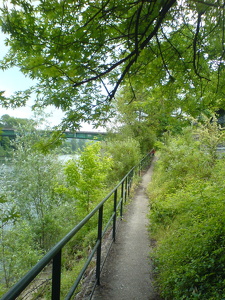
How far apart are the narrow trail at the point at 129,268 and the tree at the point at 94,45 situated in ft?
8.39

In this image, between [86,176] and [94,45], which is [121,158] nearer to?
[86,176]

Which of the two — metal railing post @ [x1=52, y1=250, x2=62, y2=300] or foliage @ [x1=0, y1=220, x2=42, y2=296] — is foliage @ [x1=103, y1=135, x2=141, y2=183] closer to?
foliage @ [x1=0, y1=220, x2=42, y2=296]

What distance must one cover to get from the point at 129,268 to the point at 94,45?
12.2 feet

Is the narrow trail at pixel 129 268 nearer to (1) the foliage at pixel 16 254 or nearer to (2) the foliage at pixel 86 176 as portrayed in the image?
(2) the foliage at pixel 86 176

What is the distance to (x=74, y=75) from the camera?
116 inches

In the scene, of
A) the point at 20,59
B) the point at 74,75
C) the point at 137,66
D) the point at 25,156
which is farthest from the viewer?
the point at 25,156

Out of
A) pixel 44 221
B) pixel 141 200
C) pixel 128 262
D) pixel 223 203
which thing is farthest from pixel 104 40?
pixel 44 221

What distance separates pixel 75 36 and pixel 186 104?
8.53 feet

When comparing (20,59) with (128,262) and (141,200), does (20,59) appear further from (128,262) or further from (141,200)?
(141,200)

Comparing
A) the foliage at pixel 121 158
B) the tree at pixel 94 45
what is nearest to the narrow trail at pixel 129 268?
the tree at pixel 94 45

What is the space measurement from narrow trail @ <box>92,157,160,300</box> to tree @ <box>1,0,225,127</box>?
2.56 metres

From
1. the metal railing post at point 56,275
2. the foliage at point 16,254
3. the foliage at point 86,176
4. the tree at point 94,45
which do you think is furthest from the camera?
the foliage at point 16,254

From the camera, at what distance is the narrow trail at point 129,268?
308 centimetres

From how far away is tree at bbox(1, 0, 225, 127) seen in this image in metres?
2.67
